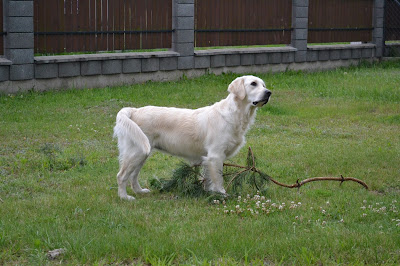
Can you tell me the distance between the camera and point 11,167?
276 inches

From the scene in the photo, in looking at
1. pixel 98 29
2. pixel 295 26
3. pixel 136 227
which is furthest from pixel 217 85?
pixel 136 227

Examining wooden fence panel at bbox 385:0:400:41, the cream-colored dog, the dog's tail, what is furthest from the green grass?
wooden fence panel at bbox 385:0:400:41

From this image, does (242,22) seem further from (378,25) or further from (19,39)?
(19,39)

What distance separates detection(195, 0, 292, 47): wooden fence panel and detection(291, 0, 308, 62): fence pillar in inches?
7.4

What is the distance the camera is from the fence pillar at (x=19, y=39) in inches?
467

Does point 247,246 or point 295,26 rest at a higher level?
point 295,26

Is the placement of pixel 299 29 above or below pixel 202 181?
above

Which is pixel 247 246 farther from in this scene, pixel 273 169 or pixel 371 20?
pixel 371 20

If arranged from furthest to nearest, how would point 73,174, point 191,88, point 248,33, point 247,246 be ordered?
point 248,33, point 191,88, point 73,174, point 247,246

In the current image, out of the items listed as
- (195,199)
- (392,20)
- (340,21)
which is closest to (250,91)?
(195,199)

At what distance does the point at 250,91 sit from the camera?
240 inches

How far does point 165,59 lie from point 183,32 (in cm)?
97

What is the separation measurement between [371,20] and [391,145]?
12681 mm

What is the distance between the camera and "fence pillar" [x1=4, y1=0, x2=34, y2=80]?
467 inches
